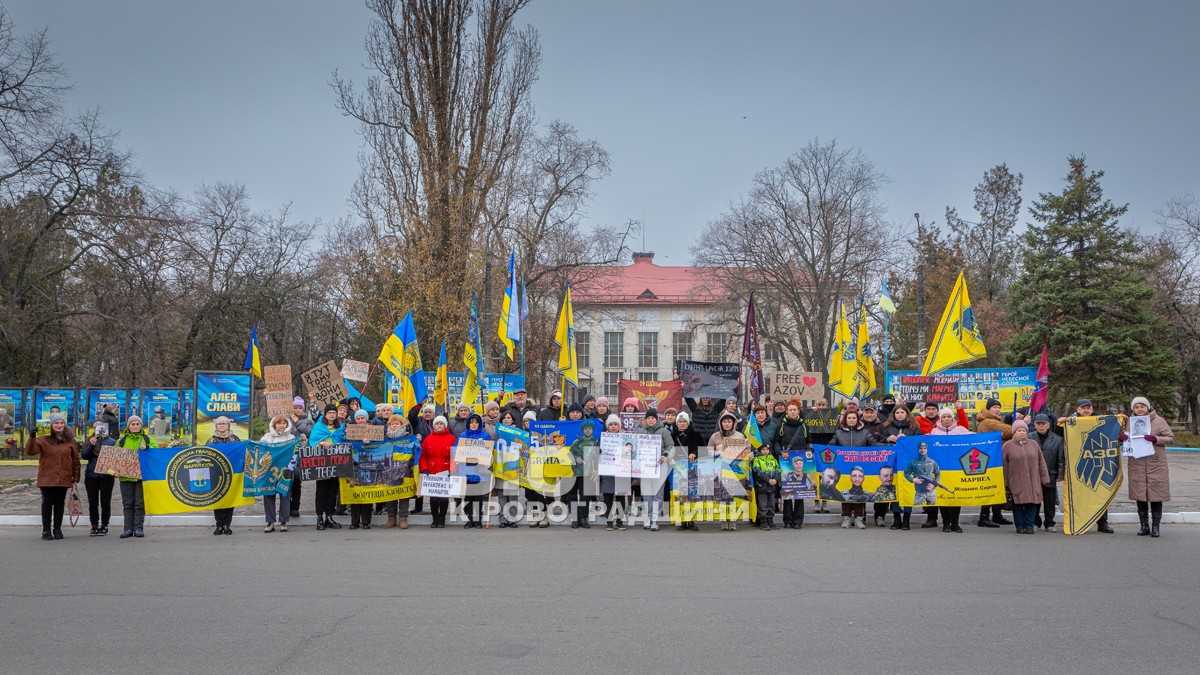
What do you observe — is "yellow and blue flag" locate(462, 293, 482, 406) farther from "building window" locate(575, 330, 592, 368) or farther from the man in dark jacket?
"building window" locate(575, 330, 592, 368)

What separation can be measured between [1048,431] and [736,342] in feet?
135

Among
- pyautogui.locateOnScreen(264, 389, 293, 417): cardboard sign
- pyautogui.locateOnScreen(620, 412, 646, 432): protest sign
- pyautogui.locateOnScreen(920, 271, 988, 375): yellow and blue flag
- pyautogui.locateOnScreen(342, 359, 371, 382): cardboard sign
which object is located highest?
pyautogui.locateOnScreen(920, 271, 988, 375): yellow and blue flag

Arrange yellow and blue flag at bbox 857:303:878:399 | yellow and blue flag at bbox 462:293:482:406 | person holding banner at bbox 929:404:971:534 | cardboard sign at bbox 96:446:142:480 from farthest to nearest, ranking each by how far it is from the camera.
→ yellow and blue flag at bbox 857:303:878:399, yellow and blue flag at bbox 462:293:482:406, person holding banner at bbox 929:404:971:534, cardboard sign at bbox 96:446:142:480

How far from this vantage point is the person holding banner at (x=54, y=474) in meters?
11.8

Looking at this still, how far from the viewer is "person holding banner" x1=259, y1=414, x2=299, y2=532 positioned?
12711 mm

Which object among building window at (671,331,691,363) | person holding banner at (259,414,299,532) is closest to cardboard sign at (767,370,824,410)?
person holding banner at (259,414,299,532)

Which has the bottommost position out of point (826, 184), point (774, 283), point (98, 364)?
point (98, 364)

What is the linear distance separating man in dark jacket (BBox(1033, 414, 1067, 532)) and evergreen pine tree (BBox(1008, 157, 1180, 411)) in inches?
1021

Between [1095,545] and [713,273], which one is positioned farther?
[713,273]

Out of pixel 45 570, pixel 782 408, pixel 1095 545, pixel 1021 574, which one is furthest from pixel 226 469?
pixel 1095 545

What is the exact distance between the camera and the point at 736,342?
54.2 m

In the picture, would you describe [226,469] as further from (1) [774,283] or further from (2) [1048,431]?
(1) [774,283]

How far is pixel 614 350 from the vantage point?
254 ft

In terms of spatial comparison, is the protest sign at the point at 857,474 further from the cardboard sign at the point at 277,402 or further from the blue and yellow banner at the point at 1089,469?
the cardboard sign at the point at 277,402
